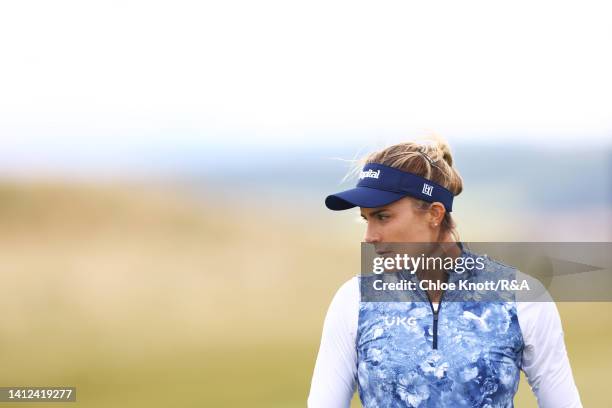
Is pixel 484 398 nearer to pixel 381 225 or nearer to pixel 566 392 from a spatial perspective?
pixel 566 392

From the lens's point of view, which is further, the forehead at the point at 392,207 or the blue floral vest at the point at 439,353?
the forehead at the point at 392,207

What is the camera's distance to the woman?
2404 millimetres

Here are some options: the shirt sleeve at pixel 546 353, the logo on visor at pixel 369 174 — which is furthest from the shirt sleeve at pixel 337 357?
the shirt sleeve at pixel 546 353

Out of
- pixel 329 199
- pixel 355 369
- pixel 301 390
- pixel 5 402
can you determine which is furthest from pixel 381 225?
pixel 301 390

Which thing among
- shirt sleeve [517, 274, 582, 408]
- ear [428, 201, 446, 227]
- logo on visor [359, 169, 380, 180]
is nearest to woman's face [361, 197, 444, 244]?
ear [428, 201, 446, 227]

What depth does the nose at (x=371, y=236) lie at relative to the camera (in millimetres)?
2506

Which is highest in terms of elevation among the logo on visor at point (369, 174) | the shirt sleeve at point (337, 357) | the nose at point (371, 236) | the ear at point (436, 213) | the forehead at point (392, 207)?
the logo on visor at point (369, 174)

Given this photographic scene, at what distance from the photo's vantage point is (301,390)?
8.41m

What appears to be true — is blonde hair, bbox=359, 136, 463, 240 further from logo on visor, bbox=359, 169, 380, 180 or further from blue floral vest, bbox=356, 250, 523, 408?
blue floral vest, bbox=356, 250, 523, 408

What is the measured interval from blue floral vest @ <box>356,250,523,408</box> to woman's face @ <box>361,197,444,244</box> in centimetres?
15

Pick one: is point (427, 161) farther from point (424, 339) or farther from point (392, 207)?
point (424, 339)

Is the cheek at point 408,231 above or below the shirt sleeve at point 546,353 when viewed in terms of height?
above

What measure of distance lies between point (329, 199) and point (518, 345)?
705 mm

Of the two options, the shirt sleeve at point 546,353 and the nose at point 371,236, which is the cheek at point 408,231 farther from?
the shirt sleeve at point 546,353
